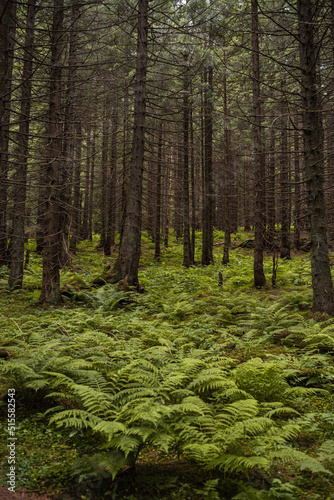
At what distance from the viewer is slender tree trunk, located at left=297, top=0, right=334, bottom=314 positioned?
22.8 ft

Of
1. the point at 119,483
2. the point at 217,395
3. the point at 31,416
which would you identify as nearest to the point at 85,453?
the point at 119,483

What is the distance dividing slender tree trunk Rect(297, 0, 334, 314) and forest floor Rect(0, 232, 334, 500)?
802 mm

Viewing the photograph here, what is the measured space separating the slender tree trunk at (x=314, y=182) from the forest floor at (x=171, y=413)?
0.80 m

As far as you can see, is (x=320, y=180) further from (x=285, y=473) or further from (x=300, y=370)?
(x=285, y=473)

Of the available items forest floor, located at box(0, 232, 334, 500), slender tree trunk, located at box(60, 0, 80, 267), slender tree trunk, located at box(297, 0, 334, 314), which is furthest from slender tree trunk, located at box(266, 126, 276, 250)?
slender tree trunk, located at box(60, 0, 80, 267)

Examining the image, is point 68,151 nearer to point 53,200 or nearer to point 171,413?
point 53,200

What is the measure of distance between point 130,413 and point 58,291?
6.92 m

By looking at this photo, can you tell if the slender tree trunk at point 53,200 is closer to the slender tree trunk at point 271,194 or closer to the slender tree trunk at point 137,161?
the slender tree trunk at point 137,161

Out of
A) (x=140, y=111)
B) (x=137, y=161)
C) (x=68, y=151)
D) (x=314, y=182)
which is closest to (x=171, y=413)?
(x=314, y=182)

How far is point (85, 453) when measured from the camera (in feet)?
9.50

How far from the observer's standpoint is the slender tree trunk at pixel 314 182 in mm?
6938

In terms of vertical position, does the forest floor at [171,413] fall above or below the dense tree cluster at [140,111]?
below

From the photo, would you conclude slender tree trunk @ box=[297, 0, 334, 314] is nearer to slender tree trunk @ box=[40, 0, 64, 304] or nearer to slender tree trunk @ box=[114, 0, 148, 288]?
slender tree trunk @ box=[114, 0, 148, 288]

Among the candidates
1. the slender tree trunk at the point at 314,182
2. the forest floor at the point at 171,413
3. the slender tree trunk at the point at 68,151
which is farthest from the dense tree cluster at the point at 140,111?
the forest floor at the point at 171,413
